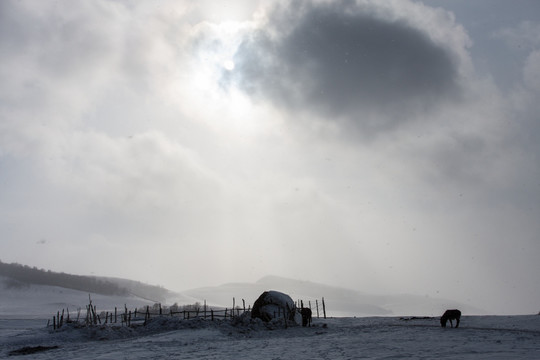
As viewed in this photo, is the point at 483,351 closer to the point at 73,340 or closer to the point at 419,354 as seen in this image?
the point at 419,354

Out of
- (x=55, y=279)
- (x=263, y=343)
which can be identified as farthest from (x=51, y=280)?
(x=263, y=343)

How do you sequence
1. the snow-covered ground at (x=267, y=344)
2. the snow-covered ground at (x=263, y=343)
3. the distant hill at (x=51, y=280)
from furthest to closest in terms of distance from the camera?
1. the distant hill at (x=51, y=280)
2. the snow-covered ground at (x=263, y=343)
3. the snow-covered ground at (x=267, y=344)

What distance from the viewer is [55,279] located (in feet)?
558

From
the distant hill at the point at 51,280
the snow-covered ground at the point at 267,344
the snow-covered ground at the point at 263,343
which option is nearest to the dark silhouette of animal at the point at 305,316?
the snow-covered ground at the point at 263,343

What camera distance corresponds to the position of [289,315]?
39.0 meters

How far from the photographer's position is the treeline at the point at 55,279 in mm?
165375

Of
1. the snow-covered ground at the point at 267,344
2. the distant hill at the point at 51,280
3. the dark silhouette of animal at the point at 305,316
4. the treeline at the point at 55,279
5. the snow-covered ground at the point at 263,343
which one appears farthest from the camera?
the treeline at the point at 55,279

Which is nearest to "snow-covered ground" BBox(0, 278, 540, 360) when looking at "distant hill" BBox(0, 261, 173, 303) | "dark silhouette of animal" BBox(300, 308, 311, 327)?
"dark silhouette of animal" BBox(300, 308, 311, 327)

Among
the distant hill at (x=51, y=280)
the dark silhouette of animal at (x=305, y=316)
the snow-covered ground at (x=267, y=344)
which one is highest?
the distant hill at (x=51, y=280)

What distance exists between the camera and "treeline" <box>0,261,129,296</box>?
165m

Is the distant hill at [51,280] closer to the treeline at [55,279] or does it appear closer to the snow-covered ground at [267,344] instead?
the treeline at [55,279]

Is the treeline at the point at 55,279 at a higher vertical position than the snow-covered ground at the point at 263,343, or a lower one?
higher

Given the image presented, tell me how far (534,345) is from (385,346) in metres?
5.99

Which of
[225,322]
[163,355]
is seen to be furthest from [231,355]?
[225,322]
